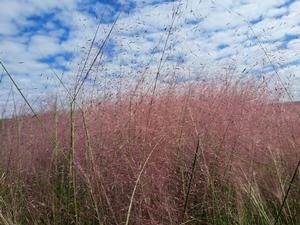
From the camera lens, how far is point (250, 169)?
200cm

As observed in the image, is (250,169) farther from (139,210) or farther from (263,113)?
(263,113)

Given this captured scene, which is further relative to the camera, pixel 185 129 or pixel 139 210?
pixel 185 129

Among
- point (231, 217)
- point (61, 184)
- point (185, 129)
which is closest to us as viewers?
point (231, 217)

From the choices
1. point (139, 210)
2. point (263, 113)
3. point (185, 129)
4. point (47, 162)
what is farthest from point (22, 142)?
point (263, 113)

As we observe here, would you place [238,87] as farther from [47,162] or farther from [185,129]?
[47,162]

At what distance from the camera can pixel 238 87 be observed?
3.04m

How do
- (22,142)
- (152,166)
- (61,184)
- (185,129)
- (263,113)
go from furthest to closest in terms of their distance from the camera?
1. (22,142)
2. (263,113)
3. (185,129)
4. (61,184)
5. (152,166)

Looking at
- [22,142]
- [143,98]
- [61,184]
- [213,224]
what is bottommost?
[213,224]

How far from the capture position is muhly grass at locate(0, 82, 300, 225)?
1930 mm

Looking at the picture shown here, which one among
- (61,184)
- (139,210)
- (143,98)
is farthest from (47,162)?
(139,210)

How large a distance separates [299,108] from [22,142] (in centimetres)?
191

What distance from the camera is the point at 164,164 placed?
223cm

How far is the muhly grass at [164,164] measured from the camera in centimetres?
193

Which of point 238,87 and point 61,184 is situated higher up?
point 238,87
